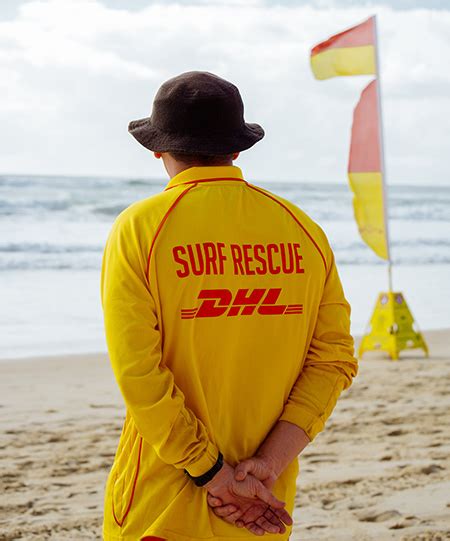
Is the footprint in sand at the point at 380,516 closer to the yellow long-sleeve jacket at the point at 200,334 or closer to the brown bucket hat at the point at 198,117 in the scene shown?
the yellow long-sleeve jacket at the point at 200,334

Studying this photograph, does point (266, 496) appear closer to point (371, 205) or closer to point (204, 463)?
point (204, 463)

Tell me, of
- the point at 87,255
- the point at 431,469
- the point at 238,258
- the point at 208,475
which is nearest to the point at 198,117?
the point at 238,258

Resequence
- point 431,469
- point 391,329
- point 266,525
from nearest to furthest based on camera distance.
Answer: point 266,525 → point 431,469 → point 391,329

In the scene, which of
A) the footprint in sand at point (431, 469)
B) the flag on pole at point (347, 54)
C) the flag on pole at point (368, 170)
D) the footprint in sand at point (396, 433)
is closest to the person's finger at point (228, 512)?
the footprint in sand at point (431, 469)

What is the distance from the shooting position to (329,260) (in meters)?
1.83

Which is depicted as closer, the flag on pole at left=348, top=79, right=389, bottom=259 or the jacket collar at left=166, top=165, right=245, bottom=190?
the jacket collar at left=166, top=165, right=245, bottom=190

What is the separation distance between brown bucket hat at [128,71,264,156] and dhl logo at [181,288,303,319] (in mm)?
274

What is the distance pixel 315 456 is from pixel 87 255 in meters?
10.7

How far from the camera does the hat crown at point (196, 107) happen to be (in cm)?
170

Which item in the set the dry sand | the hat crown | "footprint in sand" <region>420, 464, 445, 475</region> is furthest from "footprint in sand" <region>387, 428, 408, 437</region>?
the hat crown

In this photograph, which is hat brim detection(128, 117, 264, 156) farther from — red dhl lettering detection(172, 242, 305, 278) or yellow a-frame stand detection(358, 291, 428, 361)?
yellow a-frame stand detection(358, 291, 428, 361)

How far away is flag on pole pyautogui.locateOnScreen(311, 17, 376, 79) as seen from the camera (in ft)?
23.8

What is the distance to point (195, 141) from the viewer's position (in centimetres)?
170

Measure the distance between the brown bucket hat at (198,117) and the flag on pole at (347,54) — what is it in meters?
5.72
